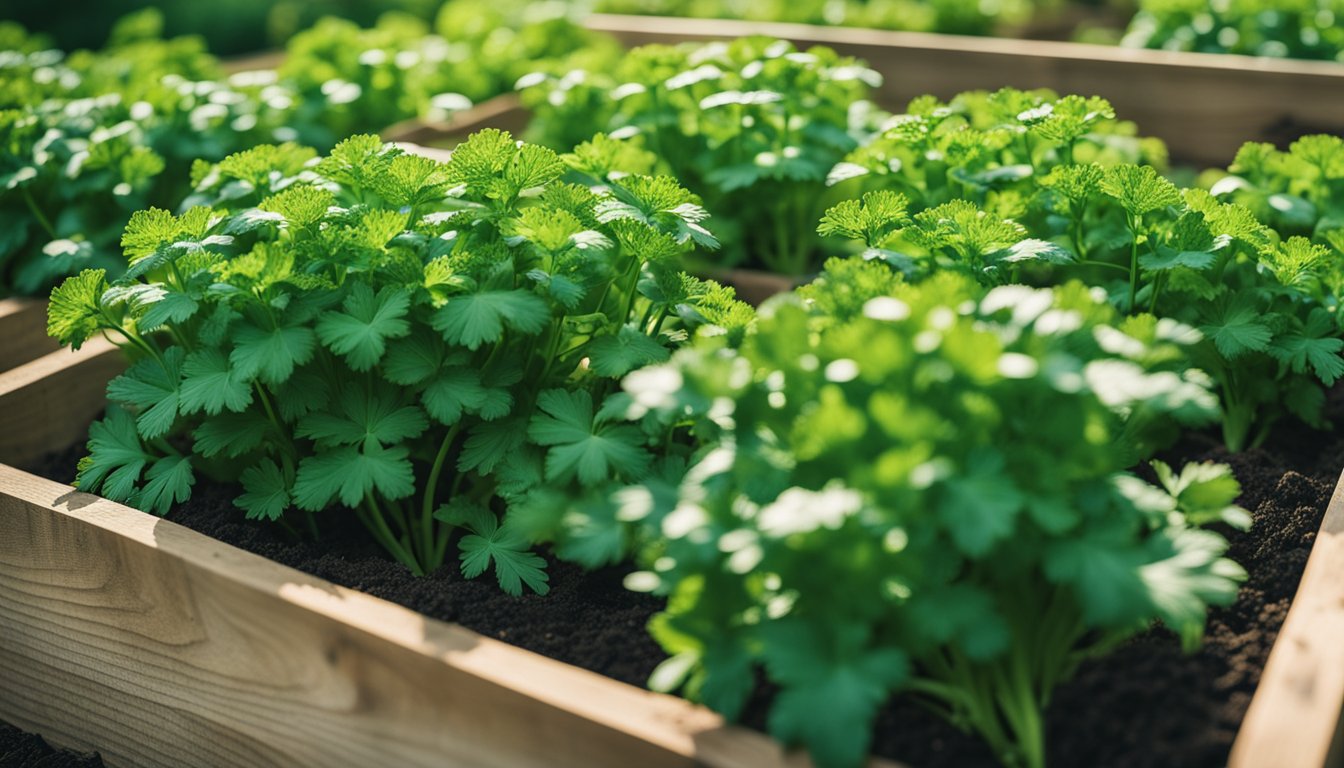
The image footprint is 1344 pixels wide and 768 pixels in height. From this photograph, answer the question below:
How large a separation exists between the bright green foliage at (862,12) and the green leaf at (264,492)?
2.67 metres

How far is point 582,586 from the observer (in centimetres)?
169

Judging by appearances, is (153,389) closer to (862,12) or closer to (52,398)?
(52,398)

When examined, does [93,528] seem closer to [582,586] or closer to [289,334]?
[289,334]

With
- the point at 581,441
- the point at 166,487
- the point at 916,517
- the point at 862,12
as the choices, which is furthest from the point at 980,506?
the point at 862,12

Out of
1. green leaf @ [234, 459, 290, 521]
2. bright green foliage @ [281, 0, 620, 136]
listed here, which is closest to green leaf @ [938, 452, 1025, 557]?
green leaf @ [234, 459, 290, 521]

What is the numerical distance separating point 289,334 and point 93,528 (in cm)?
41

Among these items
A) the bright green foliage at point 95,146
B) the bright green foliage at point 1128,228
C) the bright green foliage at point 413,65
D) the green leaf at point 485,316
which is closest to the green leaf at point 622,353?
the green leaf at point 485,316

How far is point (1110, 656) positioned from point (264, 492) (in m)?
1.22

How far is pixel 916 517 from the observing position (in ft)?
3.75

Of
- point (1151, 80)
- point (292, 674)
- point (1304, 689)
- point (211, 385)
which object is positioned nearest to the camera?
point (1304, 689)

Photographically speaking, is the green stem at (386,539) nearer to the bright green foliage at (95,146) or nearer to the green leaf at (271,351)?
the green leaf at (271,351)

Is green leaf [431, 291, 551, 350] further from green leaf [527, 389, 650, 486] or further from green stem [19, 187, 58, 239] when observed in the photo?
green stem [19, 187, 58, 239]

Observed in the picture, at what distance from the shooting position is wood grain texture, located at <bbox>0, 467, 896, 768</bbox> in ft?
4.17

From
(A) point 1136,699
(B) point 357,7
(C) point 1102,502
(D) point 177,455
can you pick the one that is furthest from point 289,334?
(B) point 357,7
